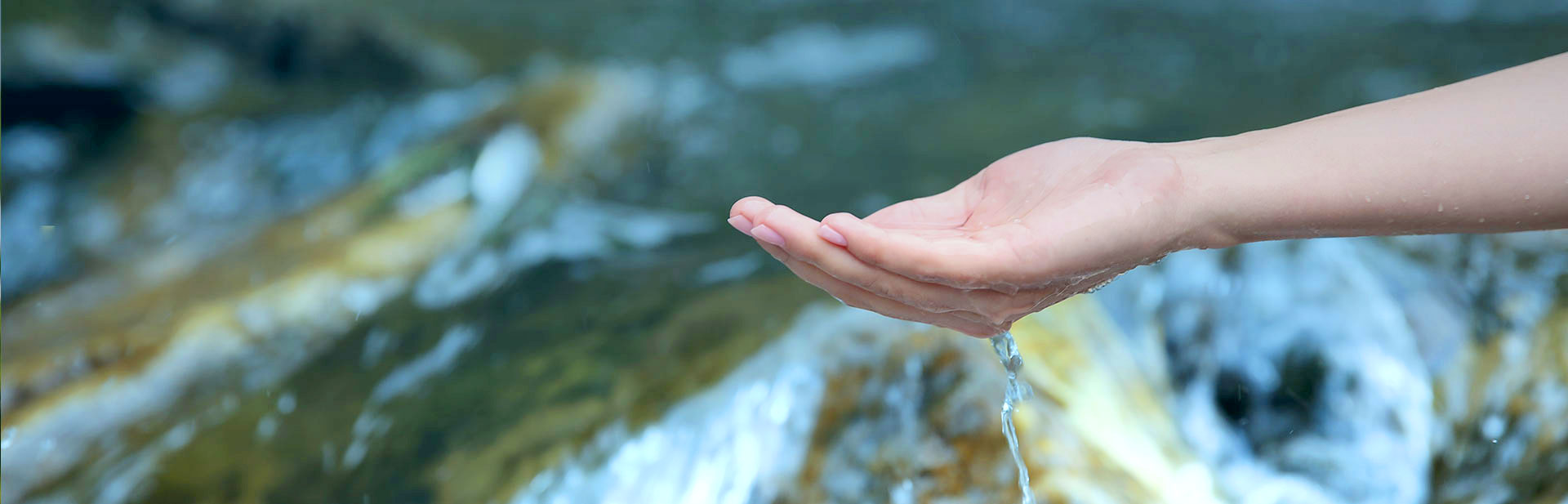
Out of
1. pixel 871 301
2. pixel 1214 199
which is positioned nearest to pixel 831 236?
pixel 871 301

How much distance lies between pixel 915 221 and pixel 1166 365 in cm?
84

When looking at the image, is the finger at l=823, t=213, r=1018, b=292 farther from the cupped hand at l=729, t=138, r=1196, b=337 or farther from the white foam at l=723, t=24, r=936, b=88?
the white foam at l=723, t=24, r=936, b=88

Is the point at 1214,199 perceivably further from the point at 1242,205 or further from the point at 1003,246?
the point at 1003,246

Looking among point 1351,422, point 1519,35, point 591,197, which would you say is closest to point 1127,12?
point 1519,35

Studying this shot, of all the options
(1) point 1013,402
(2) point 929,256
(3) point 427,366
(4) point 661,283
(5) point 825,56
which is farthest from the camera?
(5) point 825,56

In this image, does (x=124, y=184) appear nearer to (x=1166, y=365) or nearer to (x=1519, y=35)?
(x=1166, y=365)

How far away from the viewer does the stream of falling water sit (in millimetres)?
1502

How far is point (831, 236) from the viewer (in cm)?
122

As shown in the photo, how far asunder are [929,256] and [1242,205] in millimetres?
440

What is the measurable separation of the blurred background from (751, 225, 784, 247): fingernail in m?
0.59

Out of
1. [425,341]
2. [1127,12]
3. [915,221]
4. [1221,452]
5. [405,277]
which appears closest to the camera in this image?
[915,221]

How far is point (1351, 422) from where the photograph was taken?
6.01 feet

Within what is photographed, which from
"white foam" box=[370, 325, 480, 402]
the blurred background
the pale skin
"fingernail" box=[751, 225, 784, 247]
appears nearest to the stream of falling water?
the blurred background

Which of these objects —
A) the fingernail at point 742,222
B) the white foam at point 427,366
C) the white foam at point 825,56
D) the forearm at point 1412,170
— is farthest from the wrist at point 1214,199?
the white foam at point 825,56
